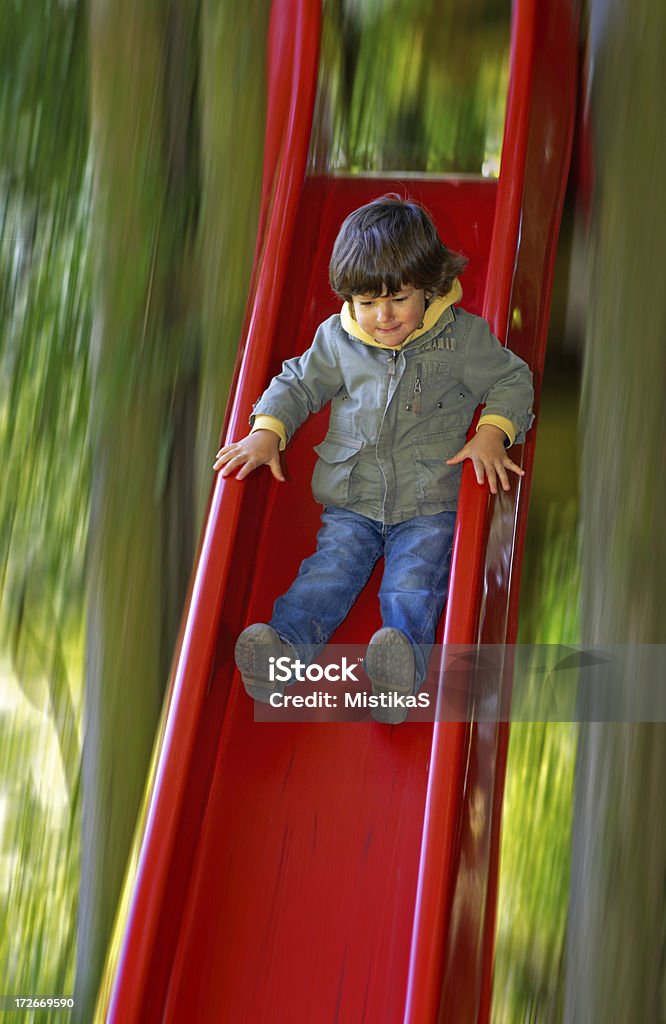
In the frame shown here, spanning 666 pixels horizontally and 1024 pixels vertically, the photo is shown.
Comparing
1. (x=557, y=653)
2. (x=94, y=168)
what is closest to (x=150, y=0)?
(x=94, y=168)

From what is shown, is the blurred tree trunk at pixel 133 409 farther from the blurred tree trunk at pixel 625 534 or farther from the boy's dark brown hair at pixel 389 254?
the blurred tree trunk at pixel 625 534

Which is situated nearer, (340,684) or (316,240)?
(340,684)

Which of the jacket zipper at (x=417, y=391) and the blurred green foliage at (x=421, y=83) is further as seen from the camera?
the blurred green foliage at (x=421, y=83)

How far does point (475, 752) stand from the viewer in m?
1.59

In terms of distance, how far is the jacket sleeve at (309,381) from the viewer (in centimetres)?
189

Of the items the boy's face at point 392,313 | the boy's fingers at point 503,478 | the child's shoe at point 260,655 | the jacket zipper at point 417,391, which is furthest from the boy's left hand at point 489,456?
the child's shoe at point 260,655

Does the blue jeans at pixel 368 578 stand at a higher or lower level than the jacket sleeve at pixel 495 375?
lower

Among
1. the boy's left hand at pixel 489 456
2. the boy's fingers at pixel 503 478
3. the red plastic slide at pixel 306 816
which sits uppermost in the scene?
the boy's left hand at pixel 489 456

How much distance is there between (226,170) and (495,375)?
2.25ft

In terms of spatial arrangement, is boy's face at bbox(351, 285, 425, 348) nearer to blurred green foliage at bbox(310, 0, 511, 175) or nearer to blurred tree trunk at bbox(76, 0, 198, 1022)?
blurred tree trunk at bbox(76, 0, 198, 1022)

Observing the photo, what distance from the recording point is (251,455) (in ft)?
6.01

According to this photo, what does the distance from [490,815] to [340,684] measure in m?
0.31

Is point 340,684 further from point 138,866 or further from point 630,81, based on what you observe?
point 630,81

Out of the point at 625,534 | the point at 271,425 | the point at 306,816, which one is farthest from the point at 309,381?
the point at 306,816
